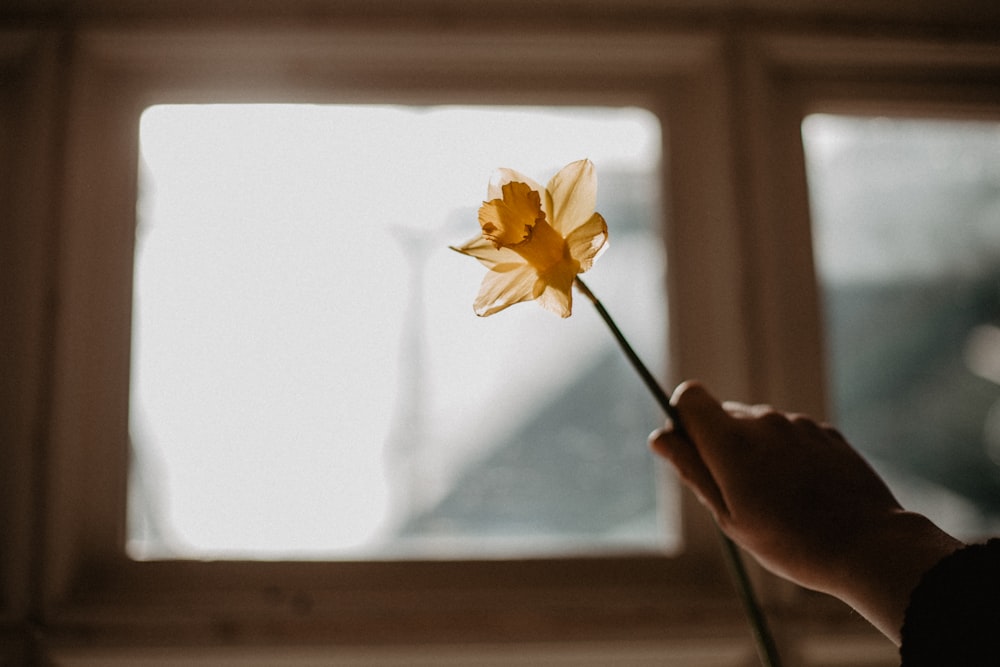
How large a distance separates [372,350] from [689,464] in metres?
0.66

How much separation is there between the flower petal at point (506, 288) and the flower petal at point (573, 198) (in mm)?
45

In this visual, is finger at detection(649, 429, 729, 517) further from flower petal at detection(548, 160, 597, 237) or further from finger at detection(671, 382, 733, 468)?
flower petal at detection(548, 160, 597, 237)

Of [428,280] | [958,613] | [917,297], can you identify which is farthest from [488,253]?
[917,297]

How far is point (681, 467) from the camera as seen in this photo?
66 centimetres

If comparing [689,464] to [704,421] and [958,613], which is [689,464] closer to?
[704,421]

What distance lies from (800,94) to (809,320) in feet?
1.30

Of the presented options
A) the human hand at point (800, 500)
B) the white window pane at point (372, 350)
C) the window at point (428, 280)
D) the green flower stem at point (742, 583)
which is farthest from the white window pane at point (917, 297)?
the green flower stem at point (742, 583)

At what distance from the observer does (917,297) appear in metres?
1.25

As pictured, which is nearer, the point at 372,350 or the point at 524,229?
the point at 524,229

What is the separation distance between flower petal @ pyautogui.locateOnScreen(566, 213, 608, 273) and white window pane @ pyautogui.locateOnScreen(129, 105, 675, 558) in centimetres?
65

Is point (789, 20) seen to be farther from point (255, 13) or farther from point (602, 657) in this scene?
point (602, 657)

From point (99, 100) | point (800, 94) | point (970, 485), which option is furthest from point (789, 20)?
point (99, 100)

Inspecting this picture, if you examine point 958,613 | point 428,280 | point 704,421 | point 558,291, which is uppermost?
point 428,280

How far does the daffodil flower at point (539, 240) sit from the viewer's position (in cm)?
57
